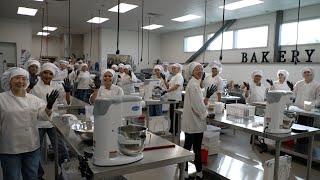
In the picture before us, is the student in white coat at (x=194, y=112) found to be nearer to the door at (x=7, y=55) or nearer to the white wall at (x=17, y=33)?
the white wall at (x=17, y=33)

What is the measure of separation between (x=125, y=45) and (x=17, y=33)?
3951 mm

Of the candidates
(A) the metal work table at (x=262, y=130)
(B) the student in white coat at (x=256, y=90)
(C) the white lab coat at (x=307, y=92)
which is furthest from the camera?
(B) the student in white coat at (x=256, y=90)

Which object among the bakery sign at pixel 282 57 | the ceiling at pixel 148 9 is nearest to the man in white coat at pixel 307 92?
the bakery sign at pixel 282 57

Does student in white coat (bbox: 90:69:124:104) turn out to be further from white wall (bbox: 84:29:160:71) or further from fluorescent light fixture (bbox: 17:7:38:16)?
white wall (bbox: 84:29:160:71)

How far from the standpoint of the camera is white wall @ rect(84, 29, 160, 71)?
995 centimetres

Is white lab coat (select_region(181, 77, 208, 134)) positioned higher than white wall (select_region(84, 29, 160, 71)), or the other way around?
white wall (select_region(84, 29, 160, 71))

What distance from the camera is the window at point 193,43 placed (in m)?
9.37

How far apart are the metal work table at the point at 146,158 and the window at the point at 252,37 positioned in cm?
606

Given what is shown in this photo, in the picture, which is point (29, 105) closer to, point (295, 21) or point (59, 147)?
point (59, 147)

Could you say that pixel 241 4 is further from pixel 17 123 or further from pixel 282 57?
pixel 17 123

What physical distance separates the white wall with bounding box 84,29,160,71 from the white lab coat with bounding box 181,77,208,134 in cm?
765

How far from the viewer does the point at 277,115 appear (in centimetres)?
231

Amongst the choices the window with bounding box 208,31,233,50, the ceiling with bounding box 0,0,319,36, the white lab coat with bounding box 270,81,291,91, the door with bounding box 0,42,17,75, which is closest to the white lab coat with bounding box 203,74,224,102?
the white lab coat with bounding box 270,81,291,91

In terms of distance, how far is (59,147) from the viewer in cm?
269
